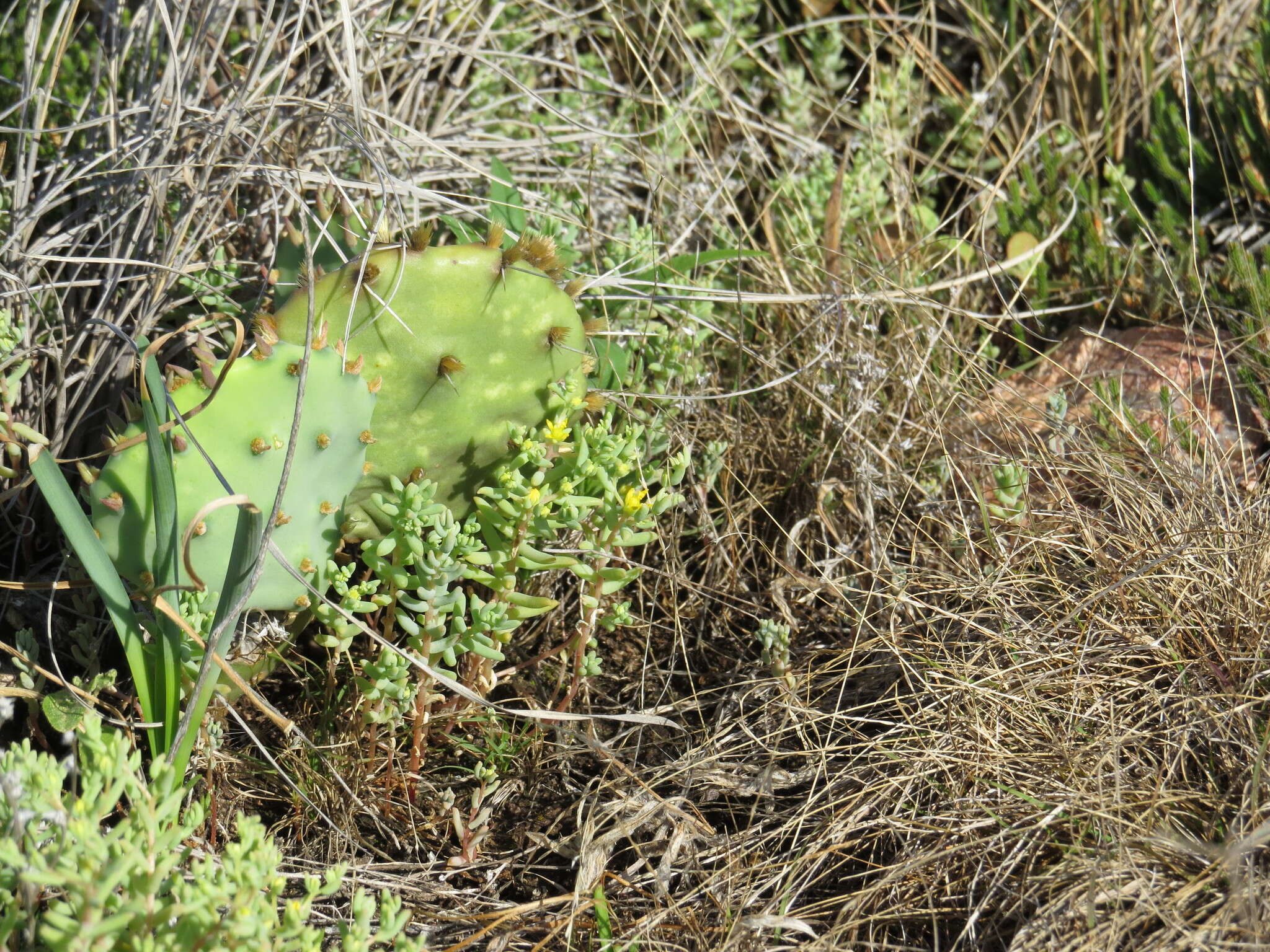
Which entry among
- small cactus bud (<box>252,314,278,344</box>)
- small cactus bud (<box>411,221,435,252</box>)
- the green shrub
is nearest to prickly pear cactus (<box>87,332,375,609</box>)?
small cactus bud (<box>252,314,278,344</box>)

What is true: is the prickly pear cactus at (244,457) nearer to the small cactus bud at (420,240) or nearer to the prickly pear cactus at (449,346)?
the prickly pear cactus at (449,346)

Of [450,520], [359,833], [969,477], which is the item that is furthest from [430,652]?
→ [969,477]

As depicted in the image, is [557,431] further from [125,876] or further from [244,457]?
[125,876]

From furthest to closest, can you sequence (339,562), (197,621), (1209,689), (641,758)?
(339,562) → (641,758) → (1209,689) → (197,621)

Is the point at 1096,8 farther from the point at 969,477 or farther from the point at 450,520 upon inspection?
the point at 450,520

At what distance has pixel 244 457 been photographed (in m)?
1.40

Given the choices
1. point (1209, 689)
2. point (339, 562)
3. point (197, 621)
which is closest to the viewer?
point (197, 621)

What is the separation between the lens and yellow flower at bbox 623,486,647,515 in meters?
1.53

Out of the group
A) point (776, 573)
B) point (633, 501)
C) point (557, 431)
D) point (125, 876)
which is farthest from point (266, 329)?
point (776, 573)

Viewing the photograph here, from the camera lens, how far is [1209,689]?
1534 mm

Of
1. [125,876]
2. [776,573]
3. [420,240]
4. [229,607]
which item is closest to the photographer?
[125,876]

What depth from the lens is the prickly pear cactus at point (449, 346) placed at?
1466 millimetres

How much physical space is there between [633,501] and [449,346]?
0.33 m

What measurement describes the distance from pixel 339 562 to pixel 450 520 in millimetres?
405
